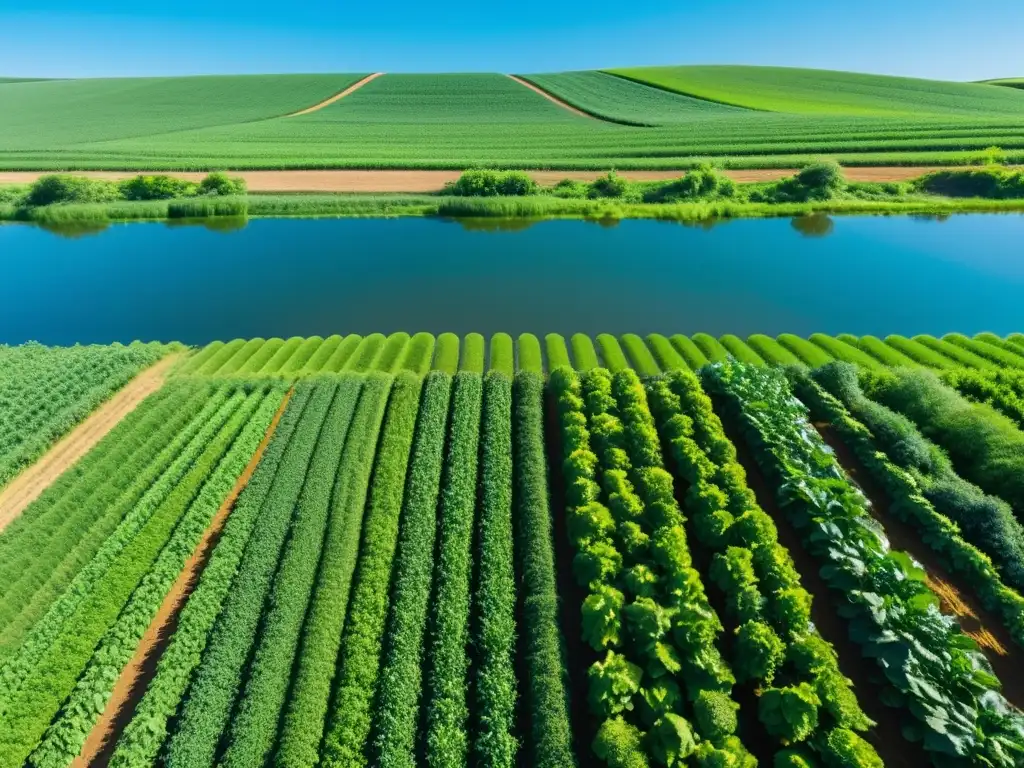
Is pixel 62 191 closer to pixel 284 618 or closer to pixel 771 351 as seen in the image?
pixel 284 618

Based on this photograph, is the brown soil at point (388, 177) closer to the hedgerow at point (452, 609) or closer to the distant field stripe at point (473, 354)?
the distant field stripe at point (473, 354)

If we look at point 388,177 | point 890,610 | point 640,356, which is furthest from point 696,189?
point 890,610

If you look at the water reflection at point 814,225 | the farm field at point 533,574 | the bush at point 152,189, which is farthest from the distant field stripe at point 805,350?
the bush at point 152,189

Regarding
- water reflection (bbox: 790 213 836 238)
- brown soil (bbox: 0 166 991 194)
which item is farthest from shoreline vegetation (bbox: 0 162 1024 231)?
brown soil (bbox: 0 166 991 194)

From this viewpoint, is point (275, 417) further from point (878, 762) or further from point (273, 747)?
point (878, 762)

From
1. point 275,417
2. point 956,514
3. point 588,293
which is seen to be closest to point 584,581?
point 956,514

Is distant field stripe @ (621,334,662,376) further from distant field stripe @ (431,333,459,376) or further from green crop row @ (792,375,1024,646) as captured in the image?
green crop row @ (792,375,1024,646)
